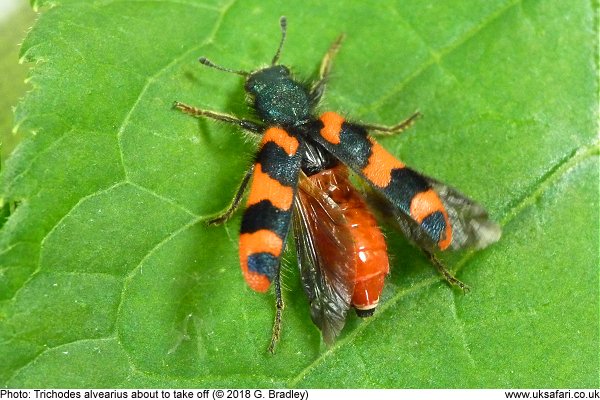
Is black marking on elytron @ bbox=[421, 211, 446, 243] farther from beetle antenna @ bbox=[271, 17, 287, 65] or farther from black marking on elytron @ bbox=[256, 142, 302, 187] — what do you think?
beetle antenna @ bbox=[271, 17, 287, 65]

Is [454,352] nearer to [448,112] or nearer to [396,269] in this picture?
[396,269]

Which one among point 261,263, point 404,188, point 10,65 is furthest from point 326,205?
point 10,65

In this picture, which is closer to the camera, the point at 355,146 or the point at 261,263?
the point at 261,263

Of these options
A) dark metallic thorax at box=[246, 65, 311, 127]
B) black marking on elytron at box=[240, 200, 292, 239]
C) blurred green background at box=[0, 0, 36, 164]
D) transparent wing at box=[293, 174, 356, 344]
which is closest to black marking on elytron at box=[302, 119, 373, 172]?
dark metallic thorax at box=[246, 65, 311, 127]

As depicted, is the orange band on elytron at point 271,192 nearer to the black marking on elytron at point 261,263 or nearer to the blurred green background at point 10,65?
the black marking on elytron at point 261,263

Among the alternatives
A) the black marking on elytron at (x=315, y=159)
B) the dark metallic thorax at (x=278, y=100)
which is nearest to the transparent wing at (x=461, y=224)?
the black marking on elytron at (x=315, y=159)

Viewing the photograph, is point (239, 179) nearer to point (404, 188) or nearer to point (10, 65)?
point (404, 188)
